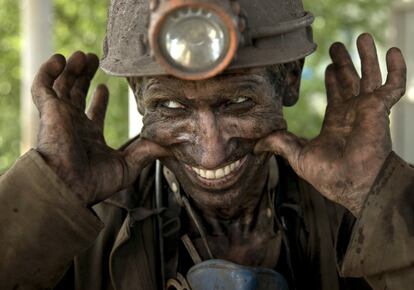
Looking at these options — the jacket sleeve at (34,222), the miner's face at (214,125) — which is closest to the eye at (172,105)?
the miner's face at (214,125)

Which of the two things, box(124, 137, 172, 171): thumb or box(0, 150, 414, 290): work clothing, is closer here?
box(0, 150, 414, 290): work clothing

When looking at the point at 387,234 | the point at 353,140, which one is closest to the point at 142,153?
the point at 353,140

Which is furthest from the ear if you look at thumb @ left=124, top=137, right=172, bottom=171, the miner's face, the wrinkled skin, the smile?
thumb @ left=124, top=137, right=172, bottom=171

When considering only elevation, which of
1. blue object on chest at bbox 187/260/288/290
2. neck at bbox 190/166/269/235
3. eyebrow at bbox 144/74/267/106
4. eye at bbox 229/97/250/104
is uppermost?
eyebrow at bbox 144/74/267/106

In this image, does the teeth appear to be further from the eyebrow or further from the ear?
the ear

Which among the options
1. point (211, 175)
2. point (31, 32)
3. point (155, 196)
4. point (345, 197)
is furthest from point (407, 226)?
point (31, 32)

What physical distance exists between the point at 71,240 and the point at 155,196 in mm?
527

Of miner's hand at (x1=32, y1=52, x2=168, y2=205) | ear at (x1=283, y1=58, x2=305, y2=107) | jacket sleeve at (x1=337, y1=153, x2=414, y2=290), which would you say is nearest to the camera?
jacket sleeve at (x1=337, y1=153, x2=414, y2=290)

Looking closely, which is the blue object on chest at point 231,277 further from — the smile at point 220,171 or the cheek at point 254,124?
the cheek at point 254,124

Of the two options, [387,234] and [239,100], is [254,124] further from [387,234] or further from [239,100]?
[387,234]

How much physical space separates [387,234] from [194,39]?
2.76 feet

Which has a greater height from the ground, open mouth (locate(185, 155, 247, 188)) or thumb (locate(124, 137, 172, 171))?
thumb (locate(124, 137, 172, 171))

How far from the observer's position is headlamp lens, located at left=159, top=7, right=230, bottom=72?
206 centimetres

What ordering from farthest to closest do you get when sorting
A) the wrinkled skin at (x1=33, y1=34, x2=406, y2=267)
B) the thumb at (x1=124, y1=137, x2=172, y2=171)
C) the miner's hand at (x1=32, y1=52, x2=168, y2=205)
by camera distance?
1. the thumb at (x1=124, y1=137, x2=172, y2=171)
2. the miner's hand at (x1=32, y1=52, x2=168, y2=205)
3. the wrinkled skin at (x1=33, y1=34, x2=406, y2=267)
